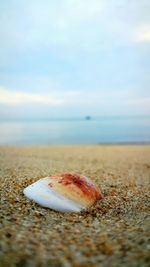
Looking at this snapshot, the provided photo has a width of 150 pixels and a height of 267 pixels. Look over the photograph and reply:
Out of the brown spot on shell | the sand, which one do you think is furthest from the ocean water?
the sand

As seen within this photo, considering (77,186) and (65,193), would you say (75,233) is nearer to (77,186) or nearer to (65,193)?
(65,193)

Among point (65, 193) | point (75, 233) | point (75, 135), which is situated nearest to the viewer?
point (75, 233)

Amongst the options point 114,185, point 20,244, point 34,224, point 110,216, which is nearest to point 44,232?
point 34,224

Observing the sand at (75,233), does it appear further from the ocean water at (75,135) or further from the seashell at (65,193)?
the ocean water at (75,135)

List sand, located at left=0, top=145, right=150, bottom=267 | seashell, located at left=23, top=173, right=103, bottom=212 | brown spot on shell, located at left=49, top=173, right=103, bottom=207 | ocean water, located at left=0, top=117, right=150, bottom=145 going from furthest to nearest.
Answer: ocean water, located at left=0, top=117, right=150, bottom=145 < brown spot on shell, located at left=49, top=173, right=103, bottom=207 < seashell, located at left=23, top=173, right=103, bottom=212 < sand, located at left=0, top=145, right=150, bottom=267

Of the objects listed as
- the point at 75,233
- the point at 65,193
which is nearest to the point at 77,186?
the point at 65,193

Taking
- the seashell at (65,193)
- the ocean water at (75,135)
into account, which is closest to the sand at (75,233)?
the seashell at (65,193)

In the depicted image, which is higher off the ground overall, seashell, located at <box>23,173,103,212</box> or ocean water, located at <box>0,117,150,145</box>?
ocean water, located at <box>0,117,150,145</box>

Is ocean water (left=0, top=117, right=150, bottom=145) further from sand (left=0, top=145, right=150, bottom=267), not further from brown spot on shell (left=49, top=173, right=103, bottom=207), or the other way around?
sand (left=0, top=145, right=150, bottom=267)

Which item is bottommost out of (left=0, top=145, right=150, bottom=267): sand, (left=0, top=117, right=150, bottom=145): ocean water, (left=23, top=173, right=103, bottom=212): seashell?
(left=0, top=145, right=150, bottom=267): sand
